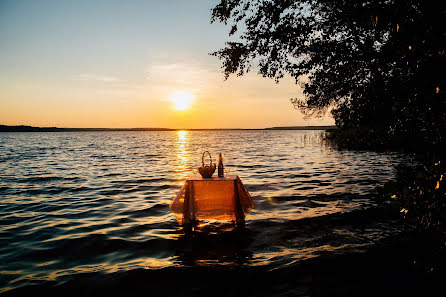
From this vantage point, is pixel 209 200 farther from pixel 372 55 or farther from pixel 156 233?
pixel 372 55

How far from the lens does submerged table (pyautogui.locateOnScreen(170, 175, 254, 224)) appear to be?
7910mm

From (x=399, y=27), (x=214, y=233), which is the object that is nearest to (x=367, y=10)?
(x=399, y=27)

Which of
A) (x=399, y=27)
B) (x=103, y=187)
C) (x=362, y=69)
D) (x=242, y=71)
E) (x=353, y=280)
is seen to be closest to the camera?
(x=399, y=27)

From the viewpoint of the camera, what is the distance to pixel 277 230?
25.3ft

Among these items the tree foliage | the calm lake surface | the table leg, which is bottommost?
the calm lake surface

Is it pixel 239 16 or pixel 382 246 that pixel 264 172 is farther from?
pixel 382 246

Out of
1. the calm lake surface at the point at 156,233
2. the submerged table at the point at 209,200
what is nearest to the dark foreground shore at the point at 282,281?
the calm lake surface at the point at 156,233

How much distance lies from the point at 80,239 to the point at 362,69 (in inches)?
345

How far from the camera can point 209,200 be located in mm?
7965

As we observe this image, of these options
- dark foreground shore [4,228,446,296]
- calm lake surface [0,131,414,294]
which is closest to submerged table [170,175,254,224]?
calm lake surface [0,131,414,294]

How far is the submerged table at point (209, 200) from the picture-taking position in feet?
26.0

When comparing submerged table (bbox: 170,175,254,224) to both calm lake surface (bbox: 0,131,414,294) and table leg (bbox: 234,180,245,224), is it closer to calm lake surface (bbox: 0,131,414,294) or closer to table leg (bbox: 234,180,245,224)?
table leg (bbox: 234,180,245,224)

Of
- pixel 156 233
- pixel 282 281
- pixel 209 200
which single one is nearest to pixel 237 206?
pixel 209 200

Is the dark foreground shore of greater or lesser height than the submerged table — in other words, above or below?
below
